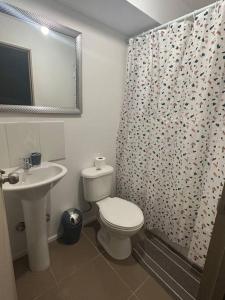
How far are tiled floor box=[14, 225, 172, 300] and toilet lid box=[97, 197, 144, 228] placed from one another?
0.43m

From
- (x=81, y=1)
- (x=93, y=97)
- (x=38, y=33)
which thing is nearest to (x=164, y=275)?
(x=93, y=97)

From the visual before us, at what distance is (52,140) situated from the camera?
57.1 inches

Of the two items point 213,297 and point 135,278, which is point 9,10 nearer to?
point 213,297

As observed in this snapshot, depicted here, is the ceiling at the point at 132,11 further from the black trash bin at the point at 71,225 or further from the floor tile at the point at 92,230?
the floor tile at the point at 92,230

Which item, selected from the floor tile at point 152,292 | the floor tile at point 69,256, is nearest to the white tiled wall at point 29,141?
the floor tile at point 69,256

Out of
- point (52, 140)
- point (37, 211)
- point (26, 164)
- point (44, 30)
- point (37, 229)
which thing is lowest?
point (37, 229)

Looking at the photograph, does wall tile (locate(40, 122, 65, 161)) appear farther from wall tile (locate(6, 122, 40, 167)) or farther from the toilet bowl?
the toilet bowl

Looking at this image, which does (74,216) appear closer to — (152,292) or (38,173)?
(38,173)

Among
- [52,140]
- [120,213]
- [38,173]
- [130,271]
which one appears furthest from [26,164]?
[130,271]

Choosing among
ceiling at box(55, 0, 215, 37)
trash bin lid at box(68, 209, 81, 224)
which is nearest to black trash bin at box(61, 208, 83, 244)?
trash bin lid at box(68, 209, 81, 224)

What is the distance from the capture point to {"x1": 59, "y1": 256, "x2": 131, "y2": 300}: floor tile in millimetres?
1233

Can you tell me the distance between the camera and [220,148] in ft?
3.71

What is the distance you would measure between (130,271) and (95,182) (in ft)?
2.66

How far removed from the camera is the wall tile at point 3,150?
3.95 ft
